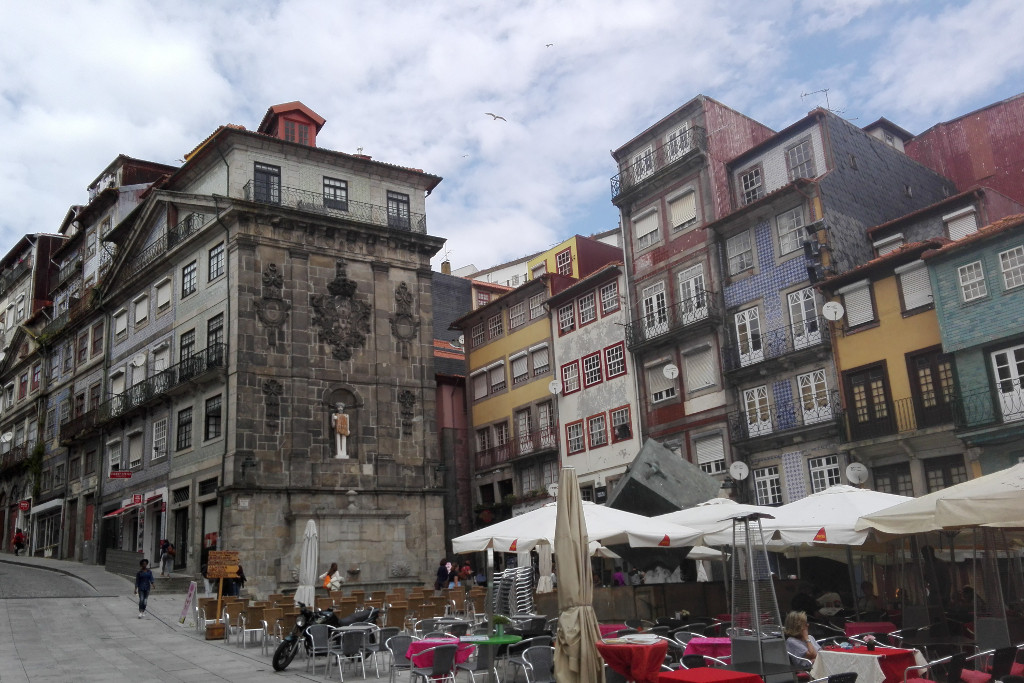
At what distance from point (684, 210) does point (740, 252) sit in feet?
9.85

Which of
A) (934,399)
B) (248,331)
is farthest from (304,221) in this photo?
(934,399)

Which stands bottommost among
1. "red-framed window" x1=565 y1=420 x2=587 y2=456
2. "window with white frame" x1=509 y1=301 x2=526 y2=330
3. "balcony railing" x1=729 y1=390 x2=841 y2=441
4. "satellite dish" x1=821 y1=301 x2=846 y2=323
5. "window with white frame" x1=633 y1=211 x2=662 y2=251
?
"balcony railing" x1=729 y1=390 x2=841 y2=441

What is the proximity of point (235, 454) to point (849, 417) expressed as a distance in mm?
18527

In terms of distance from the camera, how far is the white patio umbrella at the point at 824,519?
14109 millimetres

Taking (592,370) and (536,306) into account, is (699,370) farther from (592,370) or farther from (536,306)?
(536,306)

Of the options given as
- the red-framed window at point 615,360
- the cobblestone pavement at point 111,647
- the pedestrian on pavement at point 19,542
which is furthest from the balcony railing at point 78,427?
the red-framed window at point 615,360

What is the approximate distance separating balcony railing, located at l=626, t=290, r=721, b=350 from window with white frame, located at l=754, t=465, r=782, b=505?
16.2 ft

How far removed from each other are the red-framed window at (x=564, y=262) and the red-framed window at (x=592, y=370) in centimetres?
631

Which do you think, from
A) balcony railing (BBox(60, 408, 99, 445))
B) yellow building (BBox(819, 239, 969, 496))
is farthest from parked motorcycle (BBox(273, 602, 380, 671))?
balcony railing (BBox(60, 408, 99, 445))

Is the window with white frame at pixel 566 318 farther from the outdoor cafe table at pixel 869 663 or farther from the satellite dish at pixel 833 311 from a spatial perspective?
the outdoor cafe table at pixel 869 663

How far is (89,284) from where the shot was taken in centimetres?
4494

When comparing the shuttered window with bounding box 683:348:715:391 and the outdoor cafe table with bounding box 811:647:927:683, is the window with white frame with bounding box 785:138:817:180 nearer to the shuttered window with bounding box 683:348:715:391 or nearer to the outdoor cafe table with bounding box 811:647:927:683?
the shuttered window with bounding box 683:348:715:391

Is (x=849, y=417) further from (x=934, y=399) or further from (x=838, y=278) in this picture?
(x=838, y=278)

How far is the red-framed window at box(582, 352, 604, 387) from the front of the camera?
Answer: 33844 mm
